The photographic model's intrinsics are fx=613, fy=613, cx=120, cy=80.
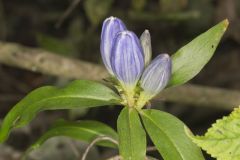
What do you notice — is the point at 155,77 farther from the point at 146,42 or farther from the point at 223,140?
the point at 223,140

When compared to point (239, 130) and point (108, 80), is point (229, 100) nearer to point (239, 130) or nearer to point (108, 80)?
point (108, 80)

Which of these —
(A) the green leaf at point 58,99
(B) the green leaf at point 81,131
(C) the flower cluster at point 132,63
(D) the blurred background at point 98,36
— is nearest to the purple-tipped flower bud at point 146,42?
(C) the flower cluster at point 132,63

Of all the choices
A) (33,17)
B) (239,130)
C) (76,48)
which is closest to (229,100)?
(76,48)

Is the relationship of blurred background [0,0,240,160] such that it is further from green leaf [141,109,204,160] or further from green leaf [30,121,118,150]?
green leaf [141,109,204,160]

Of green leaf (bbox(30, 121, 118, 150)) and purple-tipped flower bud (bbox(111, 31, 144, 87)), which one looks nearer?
purple-tipped flower bud (bbox(111, 31, 144, 87))

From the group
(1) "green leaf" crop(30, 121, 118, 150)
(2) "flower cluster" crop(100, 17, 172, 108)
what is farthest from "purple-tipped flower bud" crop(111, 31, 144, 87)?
(1) "green leaf" crop(30, 121, 118, 150)

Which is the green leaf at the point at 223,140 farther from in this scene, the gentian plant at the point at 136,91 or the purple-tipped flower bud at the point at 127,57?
the purple-tipped flower bud at the point at 127,57

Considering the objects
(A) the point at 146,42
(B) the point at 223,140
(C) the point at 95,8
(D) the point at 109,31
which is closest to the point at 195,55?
(A) the point at 146,42
